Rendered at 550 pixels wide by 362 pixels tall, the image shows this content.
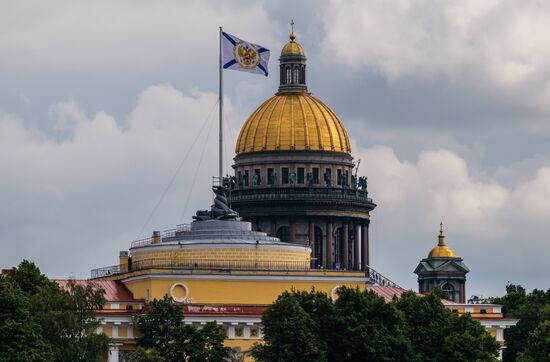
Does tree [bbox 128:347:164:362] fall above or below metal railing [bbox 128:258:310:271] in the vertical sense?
below

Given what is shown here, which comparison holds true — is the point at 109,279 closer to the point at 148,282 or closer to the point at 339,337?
the point at 148,282

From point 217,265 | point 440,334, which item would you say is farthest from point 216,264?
point 440,334

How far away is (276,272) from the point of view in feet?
593

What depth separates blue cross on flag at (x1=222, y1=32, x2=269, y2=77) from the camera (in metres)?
193

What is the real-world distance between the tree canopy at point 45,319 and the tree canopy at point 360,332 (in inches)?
366

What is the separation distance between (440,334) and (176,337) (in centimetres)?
1425

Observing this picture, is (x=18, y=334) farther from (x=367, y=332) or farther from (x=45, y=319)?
(x=367, y=332)

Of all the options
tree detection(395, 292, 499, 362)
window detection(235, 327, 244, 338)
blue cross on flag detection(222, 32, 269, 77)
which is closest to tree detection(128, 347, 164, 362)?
window detection(235, 327, 244, 338)

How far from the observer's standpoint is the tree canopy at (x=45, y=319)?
15550cm

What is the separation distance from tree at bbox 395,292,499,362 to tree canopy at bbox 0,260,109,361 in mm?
17284

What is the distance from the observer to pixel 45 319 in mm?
159375

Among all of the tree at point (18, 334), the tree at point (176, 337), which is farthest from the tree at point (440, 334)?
the tree at point (18, 334)

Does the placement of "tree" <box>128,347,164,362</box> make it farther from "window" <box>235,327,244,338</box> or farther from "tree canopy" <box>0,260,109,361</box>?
"window" <box>235,327,244,338</box>

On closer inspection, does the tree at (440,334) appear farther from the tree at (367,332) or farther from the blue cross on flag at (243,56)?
the blue cross on flag at (243,56)
